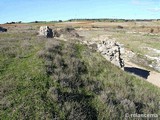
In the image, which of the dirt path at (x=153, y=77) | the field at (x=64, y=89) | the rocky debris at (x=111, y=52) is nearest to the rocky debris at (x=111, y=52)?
the rocky debris at (x=111, y=52)

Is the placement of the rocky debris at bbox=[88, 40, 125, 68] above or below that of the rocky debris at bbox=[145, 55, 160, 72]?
above

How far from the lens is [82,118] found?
1540 cm

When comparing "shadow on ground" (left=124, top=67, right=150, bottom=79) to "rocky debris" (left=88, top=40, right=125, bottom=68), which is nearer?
"rocky debris" (left=88, top=40, right=125, bottom=68)

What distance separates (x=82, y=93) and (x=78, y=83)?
144cm

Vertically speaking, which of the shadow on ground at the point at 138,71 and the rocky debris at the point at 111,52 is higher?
the rocky debris at the point at 111,52

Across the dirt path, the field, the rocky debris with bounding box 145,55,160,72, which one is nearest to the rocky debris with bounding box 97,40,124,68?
the dirt path

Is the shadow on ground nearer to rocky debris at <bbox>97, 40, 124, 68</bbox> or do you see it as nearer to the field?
rocky debris at <bbox>97, 40, 124, 68</bbox>

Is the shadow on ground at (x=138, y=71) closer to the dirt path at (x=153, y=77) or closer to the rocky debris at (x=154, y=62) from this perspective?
the dirt path at (x=153, y=77)

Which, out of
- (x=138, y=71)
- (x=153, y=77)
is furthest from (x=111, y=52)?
(x=153, y=77)

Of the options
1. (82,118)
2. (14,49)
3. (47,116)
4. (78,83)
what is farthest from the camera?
(14,49)

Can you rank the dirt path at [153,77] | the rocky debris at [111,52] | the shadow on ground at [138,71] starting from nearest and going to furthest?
the dirt path at [153,77], the rocky debris at [111,52], the shadow on ground at [138,71]

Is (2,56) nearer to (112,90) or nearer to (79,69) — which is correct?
(79,69)

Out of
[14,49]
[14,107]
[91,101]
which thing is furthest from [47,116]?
[14,49]

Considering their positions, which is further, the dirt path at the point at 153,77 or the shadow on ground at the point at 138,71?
the shadow on ground at the point at 138,71
